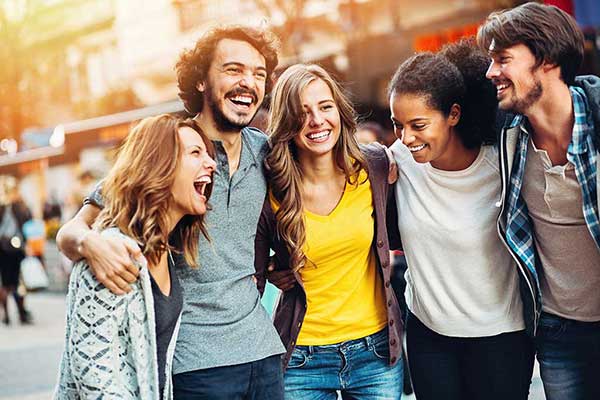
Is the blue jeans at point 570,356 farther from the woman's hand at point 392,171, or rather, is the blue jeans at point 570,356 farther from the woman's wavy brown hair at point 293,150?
the woman's wavy brown hair at point 293,150

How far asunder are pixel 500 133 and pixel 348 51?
1275 centimetres

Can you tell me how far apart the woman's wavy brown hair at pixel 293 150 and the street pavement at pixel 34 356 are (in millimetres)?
2518

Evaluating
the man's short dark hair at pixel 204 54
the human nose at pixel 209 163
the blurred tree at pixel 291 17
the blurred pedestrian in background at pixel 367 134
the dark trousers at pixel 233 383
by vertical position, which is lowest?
the dark trousers at pixel 233 383

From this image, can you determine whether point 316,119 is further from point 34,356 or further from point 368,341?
point 34,356

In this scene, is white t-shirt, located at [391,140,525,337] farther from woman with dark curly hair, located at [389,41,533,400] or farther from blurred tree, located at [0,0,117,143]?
blurred tree, located at [0,0,117,143]

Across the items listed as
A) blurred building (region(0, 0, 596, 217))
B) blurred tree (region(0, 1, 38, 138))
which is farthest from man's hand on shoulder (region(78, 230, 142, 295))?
blurred tree (region(0, 1, 38, 138))

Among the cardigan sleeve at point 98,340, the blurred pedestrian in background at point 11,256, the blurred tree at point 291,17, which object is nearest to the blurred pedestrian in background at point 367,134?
the cardigan sleeve at point 98,340

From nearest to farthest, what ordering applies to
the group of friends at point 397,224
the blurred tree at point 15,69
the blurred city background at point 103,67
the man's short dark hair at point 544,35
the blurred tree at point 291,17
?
the group of friends at point 397,224 → the man's short dark hair at point 544,35 → the blurred city background at point 103,67 → the blurred tree at point 291,17 → the blurred tree at point 15,69

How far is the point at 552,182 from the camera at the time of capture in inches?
136

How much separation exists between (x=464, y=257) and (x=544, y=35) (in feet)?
3.16

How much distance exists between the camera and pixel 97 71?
1114 inches

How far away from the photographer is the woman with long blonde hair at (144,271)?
2.75 metres

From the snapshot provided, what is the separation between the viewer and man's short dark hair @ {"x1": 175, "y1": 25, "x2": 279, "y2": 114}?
12.4ft

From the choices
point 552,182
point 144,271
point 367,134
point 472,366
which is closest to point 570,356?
point 472,366
